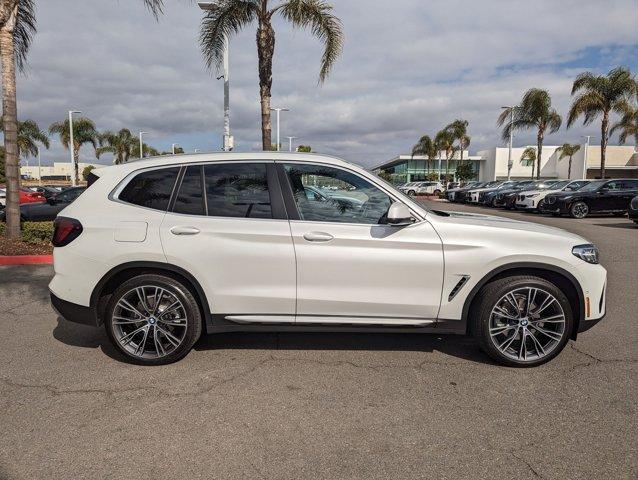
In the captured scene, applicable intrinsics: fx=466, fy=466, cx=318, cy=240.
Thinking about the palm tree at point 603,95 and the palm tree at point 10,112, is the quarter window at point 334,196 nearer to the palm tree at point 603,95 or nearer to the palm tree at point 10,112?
the palm tree at point 10,112

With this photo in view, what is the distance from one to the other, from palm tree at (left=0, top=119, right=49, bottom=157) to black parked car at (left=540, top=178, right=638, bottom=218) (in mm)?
42552

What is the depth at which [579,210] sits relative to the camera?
A: 18172 millimetres

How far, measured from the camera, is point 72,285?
152 inches

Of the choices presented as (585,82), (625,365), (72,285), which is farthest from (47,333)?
(585,82)

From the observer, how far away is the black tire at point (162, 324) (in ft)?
12.5

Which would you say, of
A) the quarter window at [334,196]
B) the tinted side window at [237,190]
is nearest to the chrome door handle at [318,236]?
the quarter window at [334,196]

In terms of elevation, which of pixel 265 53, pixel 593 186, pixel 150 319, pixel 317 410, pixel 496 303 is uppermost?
pixel 265 53

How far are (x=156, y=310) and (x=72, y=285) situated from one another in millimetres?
732

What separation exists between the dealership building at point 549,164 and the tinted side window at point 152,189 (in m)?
58.1

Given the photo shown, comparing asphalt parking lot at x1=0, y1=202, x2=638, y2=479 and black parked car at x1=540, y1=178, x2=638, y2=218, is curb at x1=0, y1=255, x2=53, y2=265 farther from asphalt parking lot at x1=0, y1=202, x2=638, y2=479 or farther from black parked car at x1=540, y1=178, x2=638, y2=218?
black parked car at x1=540, y1=178, x2=638, y2=218

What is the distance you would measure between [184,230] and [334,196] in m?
1.25

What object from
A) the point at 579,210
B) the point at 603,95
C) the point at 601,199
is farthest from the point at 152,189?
the point at 603,95

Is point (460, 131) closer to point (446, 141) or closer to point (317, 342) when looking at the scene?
point (446, 141)

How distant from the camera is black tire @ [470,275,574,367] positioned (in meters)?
3.73
